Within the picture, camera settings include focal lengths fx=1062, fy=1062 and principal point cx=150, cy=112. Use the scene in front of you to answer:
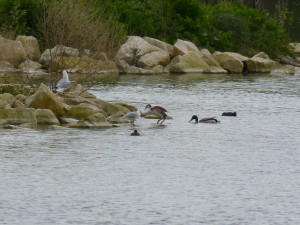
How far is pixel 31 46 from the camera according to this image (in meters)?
45.1

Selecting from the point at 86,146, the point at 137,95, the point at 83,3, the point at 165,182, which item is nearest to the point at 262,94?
the point at 137,95

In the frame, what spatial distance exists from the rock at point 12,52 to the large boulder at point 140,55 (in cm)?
422

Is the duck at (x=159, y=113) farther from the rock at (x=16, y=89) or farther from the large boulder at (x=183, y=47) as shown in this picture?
the large boulder at (x=183, y=47)

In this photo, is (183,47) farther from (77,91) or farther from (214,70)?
(77,91)

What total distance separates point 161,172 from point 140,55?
2576cm

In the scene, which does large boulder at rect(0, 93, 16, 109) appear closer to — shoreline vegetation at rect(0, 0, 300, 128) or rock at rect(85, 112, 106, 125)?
shoreline vegetation at rect(0, 0, 300, 128)

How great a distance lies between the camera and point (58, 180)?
19.9m

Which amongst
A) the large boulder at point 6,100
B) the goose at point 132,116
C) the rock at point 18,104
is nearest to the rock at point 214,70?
the large boulder at point 6,100

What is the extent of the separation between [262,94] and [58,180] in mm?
18866

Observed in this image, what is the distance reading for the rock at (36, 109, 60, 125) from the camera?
88.7ft

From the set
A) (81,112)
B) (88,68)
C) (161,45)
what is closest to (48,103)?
(81,112)

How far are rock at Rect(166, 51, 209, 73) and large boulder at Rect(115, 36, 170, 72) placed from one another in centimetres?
56

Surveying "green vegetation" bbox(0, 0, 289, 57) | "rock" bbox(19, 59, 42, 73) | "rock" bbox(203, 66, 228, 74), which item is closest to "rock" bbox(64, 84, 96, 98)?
"rock" bbox(19, 59, 42, 73)

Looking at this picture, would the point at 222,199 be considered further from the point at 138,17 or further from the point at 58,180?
the point at 138,17
